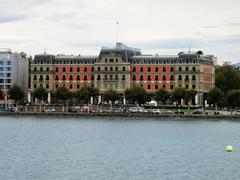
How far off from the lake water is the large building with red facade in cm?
5875

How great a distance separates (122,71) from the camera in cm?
16738

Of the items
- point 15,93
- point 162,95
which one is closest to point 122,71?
point 162,95

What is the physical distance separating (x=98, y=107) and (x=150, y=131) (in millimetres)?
51987

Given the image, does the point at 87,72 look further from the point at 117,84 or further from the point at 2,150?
the point at 2,150

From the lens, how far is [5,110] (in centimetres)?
14912

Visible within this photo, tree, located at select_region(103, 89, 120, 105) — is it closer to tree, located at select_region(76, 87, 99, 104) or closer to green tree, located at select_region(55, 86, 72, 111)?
tree, located at select_region(76, 87, 99, 104)

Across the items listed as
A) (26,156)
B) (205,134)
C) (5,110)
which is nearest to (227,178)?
(26,156)

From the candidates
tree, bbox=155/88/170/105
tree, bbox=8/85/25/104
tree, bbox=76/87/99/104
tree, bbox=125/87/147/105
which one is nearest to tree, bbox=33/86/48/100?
tree, bbox=8/85/25/104

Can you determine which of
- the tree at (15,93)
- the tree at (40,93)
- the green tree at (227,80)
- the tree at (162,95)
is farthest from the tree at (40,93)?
the green tree at (227,80)

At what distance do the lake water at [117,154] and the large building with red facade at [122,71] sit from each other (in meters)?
58.8

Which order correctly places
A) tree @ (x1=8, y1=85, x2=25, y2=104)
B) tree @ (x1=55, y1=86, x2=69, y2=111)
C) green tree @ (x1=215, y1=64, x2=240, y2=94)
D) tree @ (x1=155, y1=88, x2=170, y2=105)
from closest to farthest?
tree @ (x1=155, y1=88, x2=170, y2=105), tree @ (x1=8, y1=85, x2=25, y2=104), tree @ (x1=55, y1=86, x2=69, y2=111), green tree @ (x1=215, y1=64, x2=240, y2=94)

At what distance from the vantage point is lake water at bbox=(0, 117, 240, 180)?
183ft

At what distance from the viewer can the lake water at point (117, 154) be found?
55.8 meters

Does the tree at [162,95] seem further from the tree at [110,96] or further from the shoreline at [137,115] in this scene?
the shoreline at [137,115]
